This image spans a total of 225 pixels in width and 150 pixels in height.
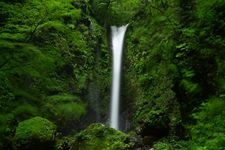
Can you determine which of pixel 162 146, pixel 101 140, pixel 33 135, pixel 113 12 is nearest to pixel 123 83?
pixel 113 12

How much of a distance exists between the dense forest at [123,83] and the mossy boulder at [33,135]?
0.10 feet

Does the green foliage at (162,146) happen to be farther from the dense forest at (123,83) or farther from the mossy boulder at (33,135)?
the mossy boulder at (33,135)

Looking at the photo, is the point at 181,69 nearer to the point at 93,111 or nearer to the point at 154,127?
the point at 154,127

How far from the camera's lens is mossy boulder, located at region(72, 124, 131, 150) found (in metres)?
11.7

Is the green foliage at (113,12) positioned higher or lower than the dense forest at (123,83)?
higher

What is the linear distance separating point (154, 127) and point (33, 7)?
209 inches

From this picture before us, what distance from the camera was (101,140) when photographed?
39.7 ft

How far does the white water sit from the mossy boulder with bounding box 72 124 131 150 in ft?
15.2

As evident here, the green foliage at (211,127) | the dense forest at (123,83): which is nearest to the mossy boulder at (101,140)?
the dense forest at (123,83)

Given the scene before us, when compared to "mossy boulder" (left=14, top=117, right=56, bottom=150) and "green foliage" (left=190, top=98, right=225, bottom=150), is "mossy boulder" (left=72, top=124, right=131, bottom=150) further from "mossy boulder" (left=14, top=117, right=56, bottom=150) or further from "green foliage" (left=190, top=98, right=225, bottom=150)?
"green foliage" (left=190, top=98, right=225, bottom=150)

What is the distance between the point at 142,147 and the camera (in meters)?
11.8

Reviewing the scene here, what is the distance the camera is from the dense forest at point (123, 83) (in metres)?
8.34

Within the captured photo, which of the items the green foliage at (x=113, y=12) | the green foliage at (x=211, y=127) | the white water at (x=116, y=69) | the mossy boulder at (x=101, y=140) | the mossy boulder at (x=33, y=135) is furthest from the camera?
the green foliage at (x=113, y=12)

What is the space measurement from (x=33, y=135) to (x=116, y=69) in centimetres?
843
